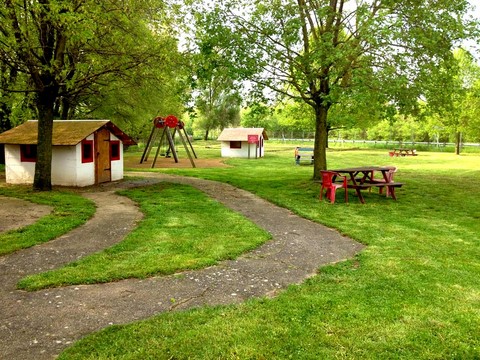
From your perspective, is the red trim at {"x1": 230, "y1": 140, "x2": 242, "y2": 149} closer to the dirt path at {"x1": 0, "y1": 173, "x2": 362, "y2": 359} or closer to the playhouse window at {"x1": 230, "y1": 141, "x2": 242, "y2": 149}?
the playhouse window at {"x1": 230, "y1": 141, "x2": 242, "y2": 149}

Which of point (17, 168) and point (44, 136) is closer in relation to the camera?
point (44, 136)

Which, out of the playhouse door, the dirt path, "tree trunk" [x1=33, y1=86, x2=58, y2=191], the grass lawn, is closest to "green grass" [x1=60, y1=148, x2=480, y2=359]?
the grass lawn

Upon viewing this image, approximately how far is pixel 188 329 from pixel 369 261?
389 cm

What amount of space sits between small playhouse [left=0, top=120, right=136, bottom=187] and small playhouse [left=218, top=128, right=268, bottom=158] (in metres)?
20.7

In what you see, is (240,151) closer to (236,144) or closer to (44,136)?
(236,144)

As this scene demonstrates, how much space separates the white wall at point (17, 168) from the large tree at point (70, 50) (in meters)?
2.75

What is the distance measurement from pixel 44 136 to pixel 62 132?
8.49 feet

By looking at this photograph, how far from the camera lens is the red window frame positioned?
16.7 metres

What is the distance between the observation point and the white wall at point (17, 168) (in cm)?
1706

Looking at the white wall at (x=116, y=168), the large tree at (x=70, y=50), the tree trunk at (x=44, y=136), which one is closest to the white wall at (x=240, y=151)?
the white wall at (x=116, y=168)

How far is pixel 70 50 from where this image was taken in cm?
1453

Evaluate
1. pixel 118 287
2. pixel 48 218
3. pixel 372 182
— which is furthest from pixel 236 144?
pixel 118 287

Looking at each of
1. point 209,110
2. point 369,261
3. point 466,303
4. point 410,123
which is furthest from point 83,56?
point 410,123

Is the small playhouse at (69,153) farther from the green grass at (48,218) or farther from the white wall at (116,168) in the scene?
the green grass at (48,218)
